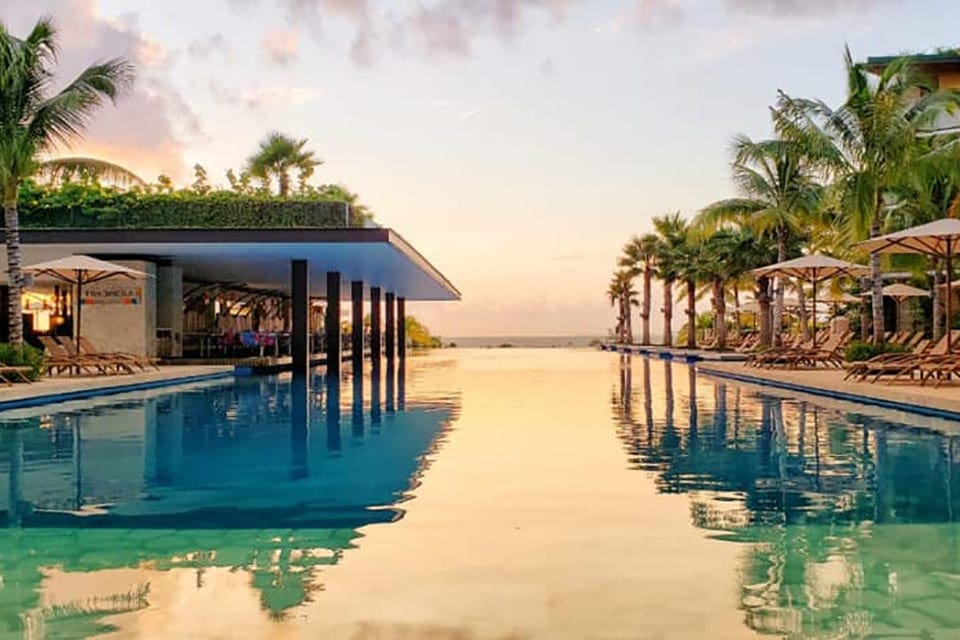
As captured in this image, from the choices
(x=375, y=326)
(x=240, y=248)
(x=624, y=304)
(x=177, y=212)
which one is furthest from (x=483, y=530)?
(x=624, y=304)

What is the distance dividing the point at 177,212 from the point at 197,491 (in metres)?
16.9

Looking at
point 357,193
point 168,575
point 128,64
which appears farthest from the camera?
point 357,193

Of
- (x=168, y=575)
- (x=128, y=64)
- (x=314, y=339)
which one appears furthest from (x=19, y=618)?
(x=314, y=339)

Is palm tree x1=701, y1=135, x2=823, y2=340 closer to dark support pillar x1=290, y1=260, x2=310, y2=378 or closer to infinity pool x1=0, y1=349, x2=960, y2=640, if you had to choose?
dark support pillar x1=290, y1=260, x2=310, y2=378

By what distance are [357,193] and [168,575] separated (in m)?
44.4

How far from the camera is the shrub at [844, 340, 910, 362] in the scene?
18188 mm

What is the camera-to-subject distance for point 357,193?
158 ft

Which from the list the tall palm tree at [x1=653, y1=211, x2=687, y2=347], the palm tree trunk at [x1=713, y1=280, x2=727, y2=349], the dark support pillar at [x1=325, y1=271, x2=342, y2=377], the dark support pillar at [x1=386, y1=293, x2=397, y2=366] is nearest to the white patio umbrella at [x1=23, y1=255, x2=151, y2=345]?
the dark support pillar at [x1=325, y1=271, x2=342, y2=377]

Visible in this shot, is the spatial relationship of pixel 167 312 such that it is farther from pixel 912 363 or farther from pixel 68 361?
pixel 912 363

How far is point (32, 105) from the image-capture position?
1684 centimetres

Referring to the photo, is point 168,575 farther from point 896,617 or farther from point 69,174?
point 69,174

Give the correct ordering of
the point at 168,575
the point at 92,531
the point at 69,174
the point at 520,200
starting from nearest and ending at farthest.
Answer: the point at 168,575
the point at 92,531
the point at 69,174
the point at 520,200

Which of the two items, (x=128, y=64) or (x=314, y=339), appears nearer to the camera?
(x=128, y=64)

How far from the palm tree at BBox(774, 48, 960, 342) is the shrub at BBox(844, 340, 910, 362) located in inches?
9.9
